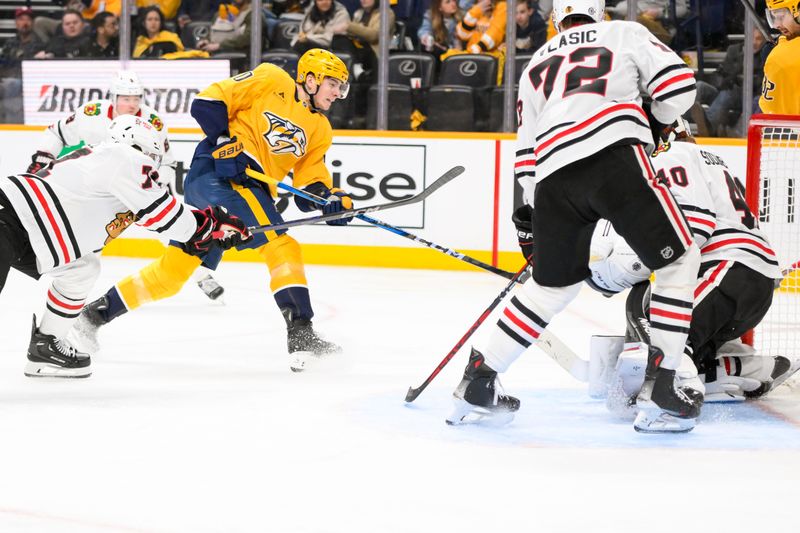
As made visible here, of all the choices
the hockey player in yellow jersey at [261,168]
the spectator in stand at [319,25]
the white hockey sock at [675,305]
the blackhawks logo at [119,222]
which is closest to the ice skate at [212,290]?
the hockey player in yellow jersey at [261,168]

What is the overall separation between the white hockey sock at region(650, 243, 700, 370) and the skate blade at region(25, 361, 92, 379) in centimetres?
169

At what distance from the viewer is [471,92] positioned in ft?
21.1

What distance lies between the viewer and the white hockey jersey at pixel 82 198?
2973 millimetres

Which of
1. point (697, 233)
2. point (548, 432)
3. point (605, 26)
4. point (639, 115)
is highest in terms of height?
point (605, 26)

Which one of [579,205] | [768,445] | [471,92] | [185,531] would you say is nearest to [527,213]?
[579,205]

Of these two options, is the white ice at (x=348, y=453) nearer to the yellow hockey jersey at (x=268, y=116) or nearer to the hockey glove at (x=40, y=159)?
the yellow hockey jersey at (x=268, y=116)

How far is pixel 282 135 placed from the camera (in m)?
3.76

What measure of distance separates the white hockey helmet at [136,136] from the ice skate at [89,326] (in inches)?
27.9

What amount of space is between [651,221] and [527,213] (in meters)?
0.38

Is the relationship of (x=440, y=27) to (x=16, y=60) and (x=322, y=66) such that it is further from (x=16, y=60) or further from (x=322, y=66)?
(x=322, y=66)

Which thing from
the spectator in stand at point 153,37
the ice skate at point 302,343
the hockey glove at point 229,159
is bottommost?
the ice skate at point 302,343

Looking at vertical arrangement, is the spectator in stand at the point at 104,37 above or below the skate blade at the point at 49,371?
above

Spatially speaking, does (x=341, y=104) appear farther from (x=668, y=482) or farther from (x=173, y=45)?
(x=668, y=482)

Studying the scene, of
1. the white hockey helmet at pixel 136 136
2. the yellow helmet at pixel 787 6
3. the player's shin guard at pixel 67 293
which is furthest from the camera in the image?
the yellow helmet at pixel 787 6
